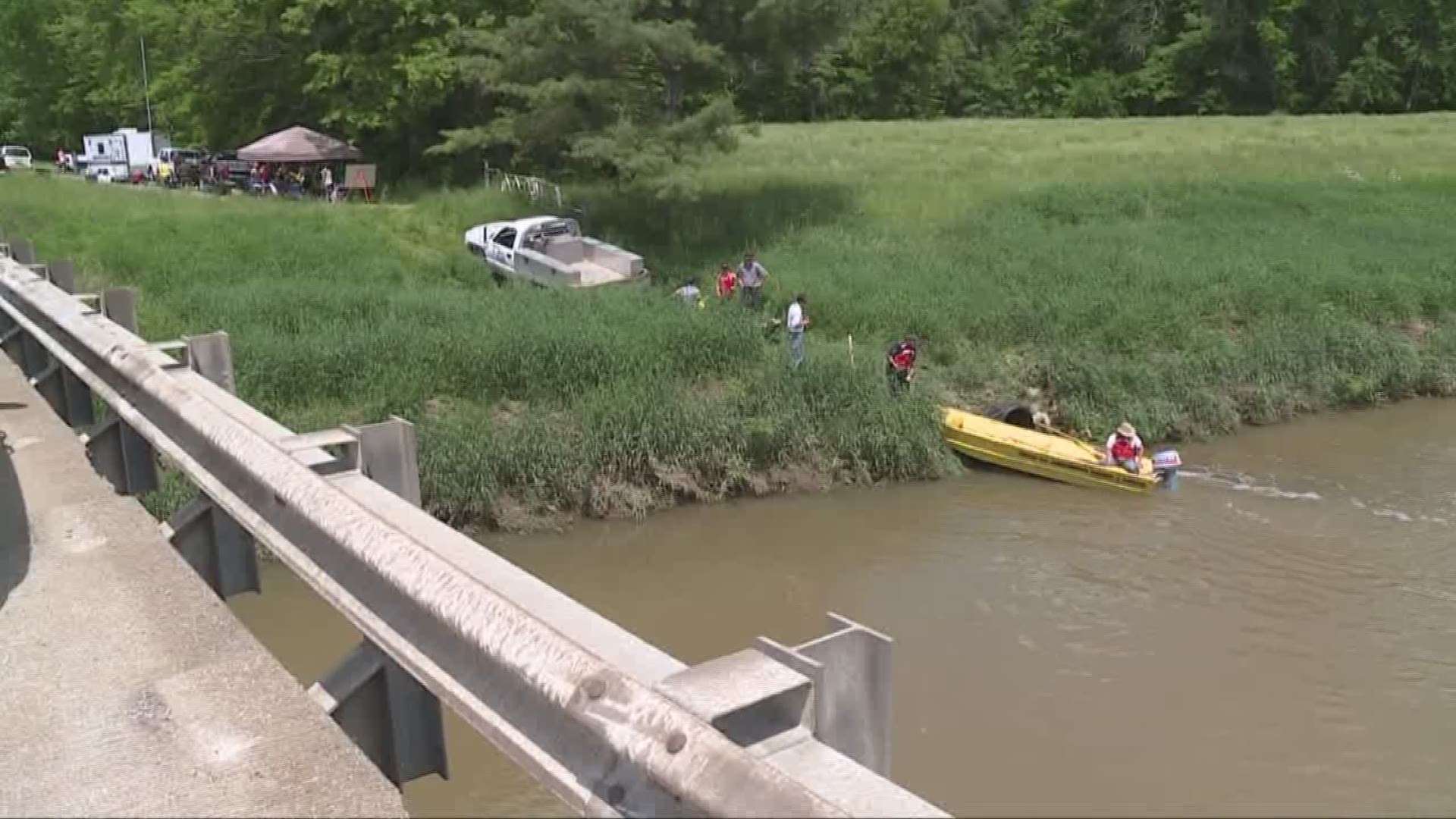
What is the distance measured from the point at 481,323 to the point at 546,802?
13468mm

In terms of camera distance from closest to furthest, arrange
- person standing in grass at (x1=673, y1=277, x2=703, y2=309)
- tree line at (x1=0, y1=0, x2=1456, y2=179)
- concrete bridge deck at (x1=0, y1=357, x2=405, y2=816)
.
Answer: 1. concrete bridge deck at (x1=0, y1=357, x2=405, y2=816)
2. person standing in grass at (x1=673, y1=277, x2=703, y2=309)
3. tree line at (x1=0, y1=0, x2=1456, y2=179)

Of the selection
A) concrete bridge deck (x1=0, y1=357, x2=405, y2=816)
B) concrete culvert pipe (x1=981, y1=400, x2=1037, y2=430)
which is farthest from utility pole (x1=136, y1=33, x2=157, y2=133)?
concrete bridge deck (x1=0, y1=357, x2=405, y2=816)

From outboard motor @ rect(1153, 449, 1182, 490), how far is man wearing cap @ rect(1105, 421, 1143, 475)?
0.89ft

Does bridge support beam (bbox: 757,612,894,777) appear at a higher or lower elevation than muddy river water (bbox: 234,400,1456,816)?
higher

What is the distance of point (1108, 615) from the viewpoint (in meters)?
11.6

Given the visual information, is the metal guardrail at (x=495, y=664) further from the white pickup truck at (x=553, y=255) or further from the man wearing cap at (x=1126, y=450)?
the white pickup truck at (x=553, y=255)

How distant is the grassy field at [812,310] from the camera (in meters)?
15.1

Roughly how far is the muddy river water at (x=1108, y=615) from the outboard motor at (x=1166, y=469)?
179mm

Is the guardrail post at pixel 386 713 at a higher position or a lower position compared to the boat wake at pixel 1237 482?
higher

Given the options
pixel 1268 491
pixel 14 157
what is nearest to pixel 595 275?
pixel 1268 491

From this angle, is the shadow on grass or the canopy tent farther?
the canopy tent

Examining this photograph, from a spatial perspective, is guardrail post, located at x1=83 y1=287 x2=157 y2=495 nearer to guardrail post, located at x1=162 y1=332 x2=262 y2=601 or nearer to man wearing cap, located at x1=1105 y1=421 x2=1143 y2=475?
guardrail post, located at x1=162 y1=332 x2=262 y2=601

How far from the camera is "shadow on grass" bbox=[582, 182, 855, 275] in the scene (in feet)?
82.0

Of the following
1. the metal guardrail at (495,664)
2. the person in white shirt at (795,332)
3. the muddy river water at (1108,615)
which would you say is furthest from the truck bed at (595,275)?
the metal guardrail at (495,664)
